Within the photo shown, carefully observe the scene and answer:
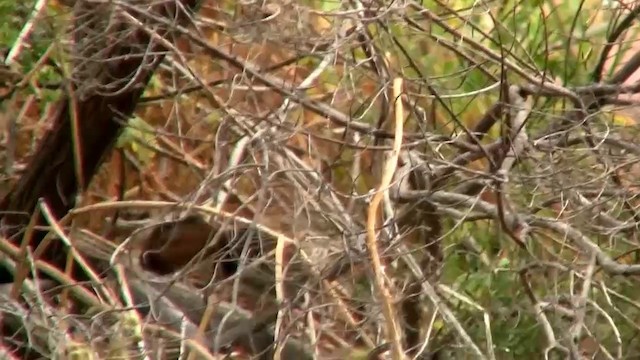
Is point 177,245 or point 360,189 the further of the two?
point 177,245

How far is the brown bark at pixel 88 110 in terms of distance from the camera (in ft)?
4.69

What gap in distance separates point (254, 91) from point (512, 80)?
1.30 feet

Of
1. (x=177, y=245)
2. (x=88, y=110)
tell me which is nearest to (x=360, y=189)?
(x=177, y=245)

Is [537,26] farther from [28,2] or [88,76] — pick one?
[28,2]

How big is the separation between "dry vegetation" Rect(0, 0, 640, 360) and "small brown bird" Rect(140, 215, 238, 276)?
0.05 meters

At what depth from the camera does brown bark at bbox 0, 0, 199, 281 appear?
1431 millimetres

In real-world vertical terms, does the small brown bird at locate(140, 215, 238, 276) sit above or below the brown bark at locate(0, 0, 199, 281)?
below

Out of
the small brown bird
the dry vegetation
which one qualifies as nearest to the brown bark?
the dry vegetation

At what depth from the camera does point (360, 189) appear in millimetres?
1461

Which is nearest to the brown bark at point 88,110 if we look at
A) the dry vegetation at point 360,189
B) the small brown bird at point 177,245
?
the dry vegetation at point 360,189

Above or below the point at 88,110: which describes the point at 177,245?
below

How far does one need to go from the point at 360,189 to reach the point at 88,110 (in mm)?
467

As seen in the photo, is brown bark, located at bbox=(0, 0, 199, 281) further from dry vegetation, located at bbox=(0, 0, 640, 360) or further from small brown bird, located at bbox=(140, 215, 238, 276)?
small brown bird, located at bbox=(140, 215, 238, 276)

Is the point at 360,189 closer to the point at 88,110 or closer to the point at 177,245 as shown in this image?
the point at 177,245
